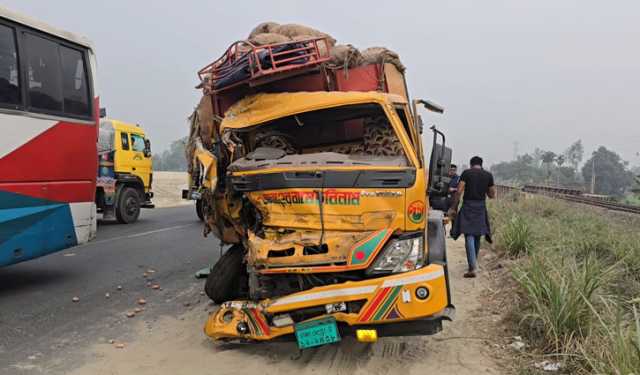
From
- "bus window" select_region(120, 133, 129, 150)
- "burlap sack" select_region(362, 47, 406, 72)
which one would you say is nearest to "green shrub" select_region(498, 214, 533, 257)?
"burlap sack" select_region(362, 47, 406, 72)

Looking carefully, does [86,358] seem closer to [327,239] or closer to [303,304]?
[303,304]

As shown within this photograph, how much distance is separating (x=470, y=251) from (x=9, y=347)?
18.8ft

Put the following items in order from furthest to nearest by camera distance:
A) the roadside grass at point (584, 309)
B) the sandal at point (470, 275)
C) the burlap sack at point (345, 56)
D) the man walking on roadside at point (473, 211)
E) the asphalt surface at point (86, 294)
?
the sandal at point (470, 275) → the man walking on roadside at point (473, 211) → the burlap sack at point (345, 56) → the asphalt surface at point (86, 294) → the roadside grass at point (584, 309)

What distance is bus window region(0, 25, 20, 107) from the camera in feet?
18.5

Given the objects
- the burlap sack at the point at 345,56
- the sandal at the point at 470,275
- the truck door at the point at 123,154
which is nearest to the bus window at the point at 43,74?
the burlap sack at the point at 345,56

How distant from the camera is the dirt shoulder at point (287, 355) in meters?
4.05

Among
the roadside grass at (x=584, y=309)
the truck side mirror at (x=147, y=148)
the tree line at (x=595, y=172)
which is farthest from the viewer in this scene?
the tree line at (x=595, y=172)

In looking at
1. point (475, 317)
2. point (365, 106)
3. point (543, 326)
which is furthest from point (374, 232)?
point (475, 317)

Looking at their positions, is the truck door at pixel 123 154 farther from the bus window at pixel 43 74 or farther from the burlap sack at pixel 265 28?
the burlap sack at pixel 265 28

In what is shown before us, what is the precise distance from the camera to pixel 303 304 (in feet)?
12.7

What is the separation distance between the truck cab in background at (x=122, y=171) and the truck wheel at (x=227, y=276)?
27.4ft

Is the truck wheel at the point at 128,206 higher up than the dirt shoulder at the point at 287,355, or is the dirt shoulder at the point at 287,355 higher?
the truck wheel at the point at 128,206

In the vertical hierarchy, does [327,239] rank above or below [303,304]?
above

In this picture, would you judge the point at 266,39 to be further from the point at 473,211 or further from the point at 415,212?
the point at 473,211
